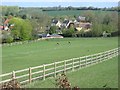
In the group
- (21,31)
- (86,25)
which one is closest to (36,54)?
(21,31)

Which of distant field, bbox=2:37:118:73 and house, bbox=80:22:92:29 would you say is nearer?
distant field, bbox=2:37:118:73

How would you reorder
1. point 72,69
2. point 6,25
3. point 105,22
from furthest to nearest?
point 105,22 → point 6,25 → point 72,69

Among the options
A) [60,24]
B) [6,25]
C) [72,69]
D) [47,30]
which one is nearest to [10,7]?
[60,24]

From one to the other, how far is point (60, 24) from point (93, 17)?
12.7 meters

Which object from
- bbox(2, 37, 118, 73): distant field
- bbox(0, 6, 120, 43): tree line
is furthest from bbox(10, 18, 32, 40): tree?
bbox(2, 37, 118, 73): distant field

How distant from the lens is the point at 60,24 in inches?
5620

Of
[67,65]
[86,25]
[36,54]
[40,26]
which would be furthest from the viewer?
[86,25]

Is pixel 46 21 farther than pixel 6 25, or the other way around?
pixel 46 21

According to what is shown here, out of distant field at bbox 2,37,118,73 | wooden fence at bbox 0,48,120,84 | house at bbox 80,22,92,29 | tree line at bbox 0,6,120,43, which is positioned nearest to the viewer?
wooden fence at bbox 0,48,120,84

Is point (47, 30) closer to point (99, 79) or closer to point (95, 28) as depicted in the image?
point (95, 28)

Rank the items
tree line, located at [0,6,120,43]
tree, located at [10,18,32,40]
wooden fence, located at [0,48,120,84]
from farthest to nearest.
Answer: tree line, located at [0,6,120,43] < tree, located at [10,18,32,40] < wooden fence, located at [0,48,120,84]

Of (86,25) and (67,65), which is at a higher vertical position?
(67,65)

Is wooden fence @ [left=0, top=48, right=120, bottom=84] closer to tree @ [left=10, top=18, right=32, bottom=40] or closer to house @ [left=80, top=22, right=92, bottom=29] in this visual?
tree @ [left=10, top=18, right=32, bottom=40]

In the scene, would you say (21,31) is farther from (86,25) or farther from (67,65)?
(67,65)
